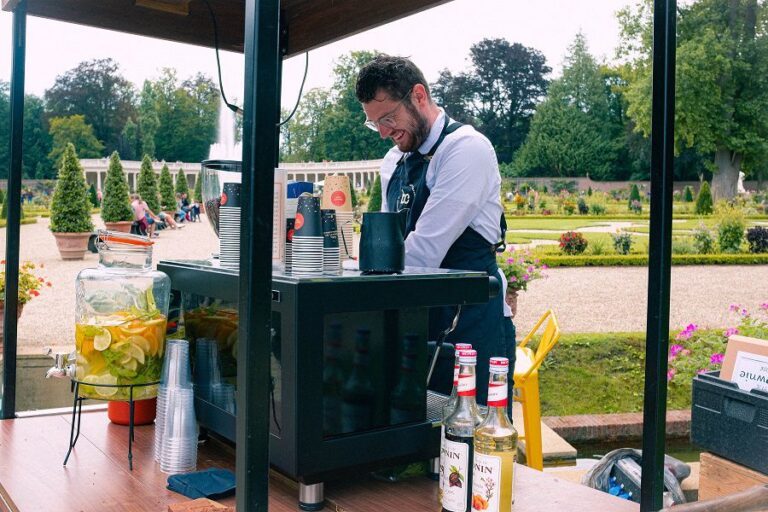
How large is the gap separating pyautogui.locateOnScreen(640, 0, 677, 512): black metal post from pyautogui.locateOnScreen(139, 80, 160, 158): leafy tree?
26406 mm

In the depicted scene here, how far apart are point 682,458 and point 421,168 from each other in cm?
353

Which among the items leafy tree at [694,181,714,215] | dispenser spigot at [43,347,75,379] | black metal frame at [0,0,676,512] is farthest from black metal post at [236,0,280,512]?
leafy tree at [694,181,714,215]

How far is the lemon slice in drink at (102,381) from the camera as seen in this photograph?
4.00 feet

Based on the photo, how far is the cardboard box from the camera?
1.75 m

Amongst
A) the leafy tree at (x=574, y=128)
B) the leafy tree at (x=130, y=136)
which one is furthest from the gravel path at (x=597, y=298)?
the leafy tree at (x=130, y=136)

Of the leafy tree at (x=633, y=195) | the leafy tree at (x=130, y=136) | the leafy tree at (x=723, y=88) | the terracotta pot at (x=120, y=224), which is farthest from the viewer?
the leafy tree at (x=130, y=136)

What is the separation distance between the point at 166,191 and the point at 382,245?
22.8 meters

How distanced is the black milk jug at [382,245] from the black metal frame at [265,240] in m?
0.27

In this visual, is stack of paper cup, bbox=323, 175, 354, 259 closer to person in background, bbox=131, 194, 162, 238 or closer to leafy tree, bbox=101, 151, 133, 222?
person in background, bbox=131, 194, 162, 238

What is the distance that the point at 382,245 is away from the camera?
1085mm

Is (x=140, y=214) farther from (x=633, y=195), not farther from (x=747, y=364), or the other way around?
(x=747, y=364)

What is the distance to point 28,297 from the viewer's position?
545cm

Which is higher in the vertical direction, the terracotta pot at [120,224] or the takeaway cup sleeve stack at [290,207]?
the terracotta pot at [120,224]

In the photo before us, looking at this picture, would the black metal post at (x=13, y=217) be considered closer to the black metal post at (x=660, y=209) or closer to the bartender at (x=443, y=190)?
the bartender at (x=443, y=190)
